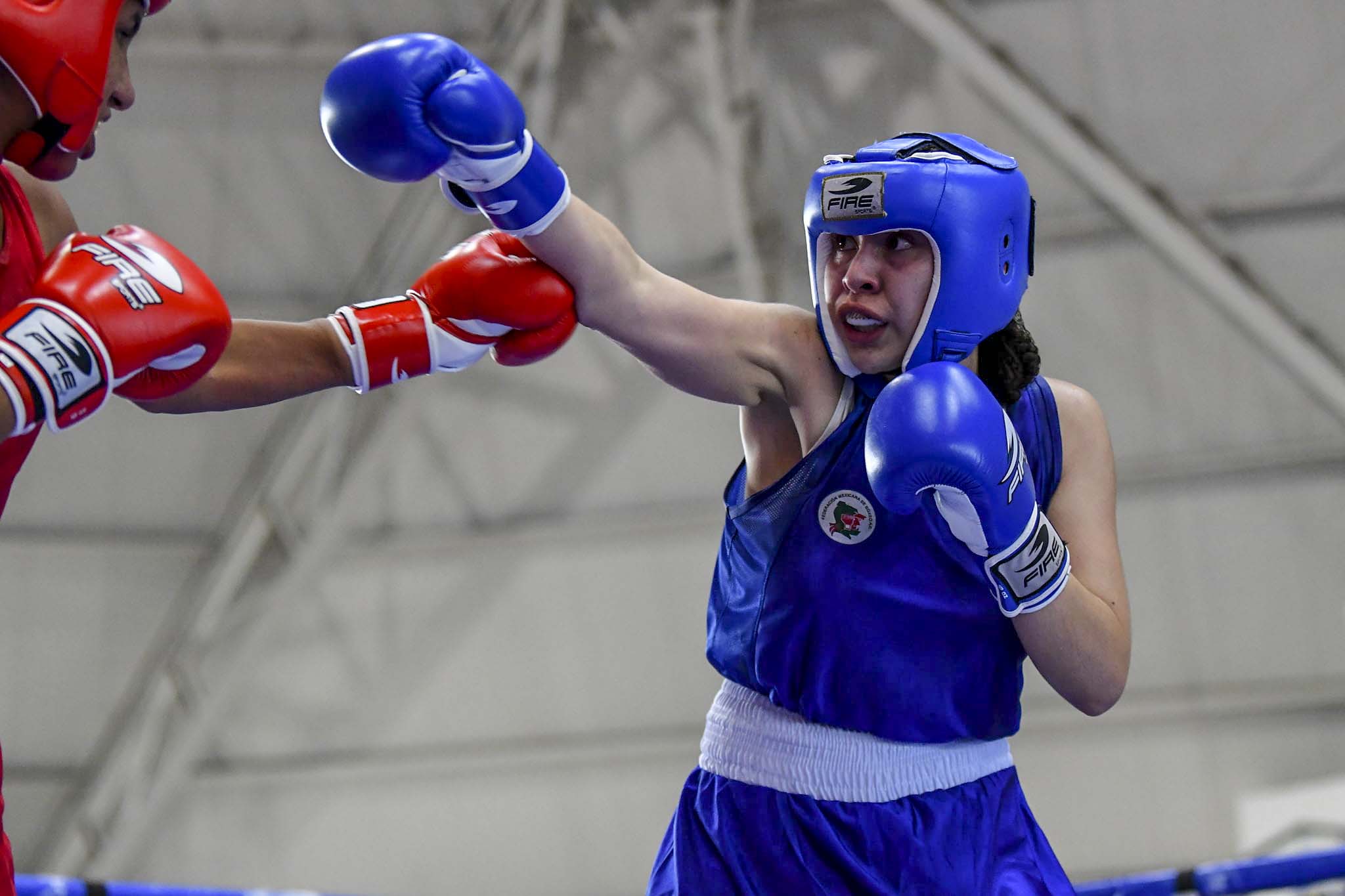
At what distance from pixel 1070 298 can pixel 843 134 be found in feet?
3.72

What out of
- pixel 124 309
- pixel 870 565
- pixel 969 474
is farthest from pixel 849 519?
pixel 124 309

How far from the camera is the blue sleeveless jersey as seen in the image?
1.80 metres

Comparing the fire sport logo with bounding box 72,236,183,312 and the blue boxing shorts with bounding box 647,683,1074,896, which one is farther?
the blue boxing shorts with bounding box 647,683,1074,896

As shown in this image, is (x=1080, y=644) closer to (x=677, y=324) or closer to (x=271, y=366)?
(x=677, y=324)

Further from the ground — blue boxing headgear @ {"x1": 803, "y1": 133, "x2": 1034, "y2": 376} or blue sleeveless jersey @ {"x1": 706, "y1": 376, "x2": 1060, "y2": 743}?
blue boxing headgear @ {"x1": 803, "y1": 133, "x2": 1034, "y2": 376}

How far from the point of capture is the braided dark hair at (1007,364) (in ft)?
6.35

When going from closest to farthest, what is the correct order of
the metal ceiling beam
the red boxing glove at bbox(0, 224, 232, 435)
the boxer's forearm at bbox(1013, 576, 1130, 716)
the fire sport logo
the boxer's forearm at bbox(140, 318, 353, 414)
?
1. the red boxing glove at bbox(0, 224, 232, 435)
2. the fire sport logo
3. the boxer's forearm at bbox(1013, 576, 1130, 716)
4. the boxer's forearm at bbox(140, 318, 353, 414)
5. the metal ceiling beam

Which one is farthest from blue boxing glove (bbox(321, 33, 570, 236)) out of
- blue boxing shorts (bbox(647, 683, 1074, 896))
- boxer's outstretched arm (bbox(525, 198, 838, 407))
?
blue boxing shorts (bbox(647, 683, 1074, 896))

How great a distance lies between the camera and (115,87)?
1621mm

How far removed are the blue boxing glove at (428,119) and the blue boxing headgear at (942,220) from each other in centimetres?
42

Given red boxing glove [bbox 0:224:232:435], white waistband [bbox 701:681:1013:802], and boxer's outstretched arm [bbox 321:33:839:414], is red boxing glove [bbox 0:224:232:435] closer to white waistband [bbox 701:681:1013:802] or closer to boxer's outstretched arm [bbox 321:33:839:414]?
boxer's outstretched arm [bbox 321:33:839:414]

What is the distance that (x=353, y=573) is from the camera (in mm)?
6242

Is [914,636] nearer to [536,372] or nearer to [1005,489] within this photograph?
[1005,489]

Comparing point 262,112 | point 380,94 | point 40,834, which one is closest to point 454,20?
point 262,112
